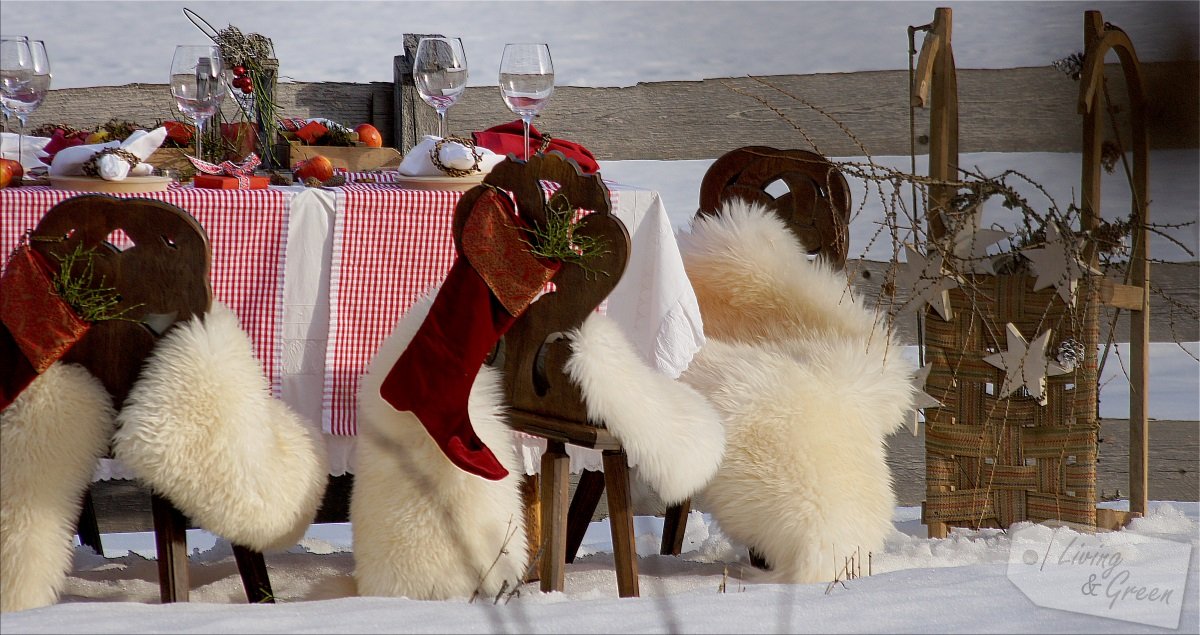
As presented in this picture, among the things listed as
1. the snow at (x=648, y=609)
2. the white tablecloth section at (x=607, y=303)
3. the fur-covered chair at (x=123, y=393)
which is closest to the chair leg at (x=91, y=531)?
the snow at (x=648, y=609)

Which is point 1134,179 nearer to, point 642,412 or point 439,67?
point 642,412

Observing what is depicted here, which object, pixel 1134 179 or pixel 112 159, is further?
pixel 1134 179

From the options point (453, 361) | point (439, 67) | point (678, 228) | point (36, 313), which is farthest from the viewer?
point (678, 228)

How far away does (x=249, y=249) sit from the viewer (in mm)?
1556

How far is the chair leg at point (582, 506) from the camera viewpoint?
1.85 meters

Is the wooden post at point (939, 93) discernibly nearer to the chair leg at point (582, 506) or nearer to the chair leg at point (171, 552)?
the chair leg at point (582, 506)

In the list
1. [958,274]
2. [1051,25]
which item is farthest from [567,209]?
[1051,25]

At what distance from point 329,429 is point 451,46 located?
0.61 meters

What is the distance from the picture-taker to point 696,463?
1489mm

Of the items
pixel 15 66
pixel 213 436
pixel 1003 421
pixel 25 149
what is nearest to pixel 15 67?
pixel 15 66

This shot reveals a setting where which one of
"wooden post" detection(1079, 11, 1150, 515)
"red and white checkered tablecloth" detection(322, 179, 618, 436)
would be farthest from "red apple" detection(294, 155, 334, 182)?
"wooden post" detection(1079, 11, 1150, 515)

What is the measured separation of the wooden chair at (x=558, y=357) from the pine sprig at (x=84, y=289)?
41 cm

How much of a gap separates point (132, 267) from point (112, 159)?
0.26 metres

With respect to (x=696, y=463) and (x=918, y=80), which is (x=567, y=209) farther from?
(x=918, y=80)
